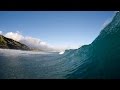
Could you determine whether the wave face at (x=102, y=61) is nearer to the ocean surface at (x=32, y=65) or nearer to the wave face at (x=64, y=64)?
the wave face at (x=64, y=64)

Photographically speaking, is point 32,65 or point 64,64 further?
point 64,64

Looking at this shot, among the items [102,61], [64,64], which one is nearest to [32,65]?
[64,64]

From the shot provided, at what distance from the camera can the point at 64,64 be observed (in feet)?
11.0

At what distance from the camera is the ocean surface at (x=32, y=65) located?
9.45ft

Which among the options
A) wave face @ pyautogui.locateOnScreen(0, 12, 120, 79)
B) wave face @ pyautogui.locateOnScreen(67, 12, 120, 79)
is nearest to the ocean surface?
wave face @ pyautogui.locateOnScreen(0, 12, 120, 79)

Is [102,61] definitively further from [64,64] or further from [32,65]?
[32,65]

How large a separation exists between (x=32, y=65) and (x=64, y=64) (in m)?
0.60

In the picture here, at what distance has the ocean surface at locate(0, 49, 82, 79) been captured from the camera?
2.88 meters

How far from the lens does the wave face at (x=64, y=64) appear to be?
2852 millimetres

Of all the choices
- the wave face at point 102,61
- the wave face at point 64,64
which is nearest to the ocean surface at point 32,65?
the wave face at point 64,64
